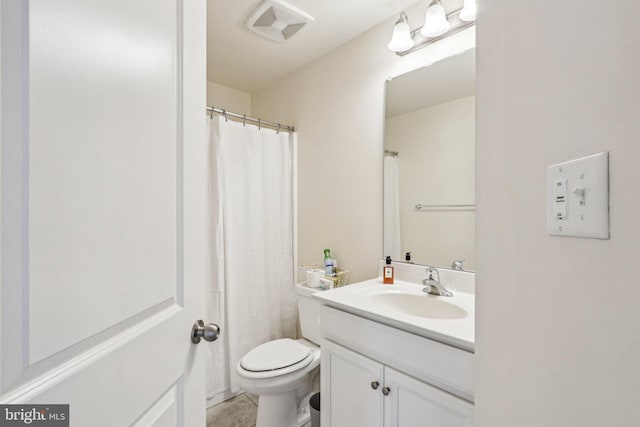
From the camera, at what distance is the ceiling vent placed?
5.46ft

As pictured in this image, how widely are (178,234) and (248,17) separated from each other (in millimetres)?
1574

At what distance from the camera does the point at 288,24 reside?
181 centimetres

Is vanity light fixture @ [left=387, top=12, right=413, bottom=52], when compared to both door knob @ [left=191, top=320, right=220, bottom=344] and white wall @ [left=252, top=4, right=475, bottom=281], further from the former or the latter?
door knob @ [left=191, top=320, right=220, bottom=344]

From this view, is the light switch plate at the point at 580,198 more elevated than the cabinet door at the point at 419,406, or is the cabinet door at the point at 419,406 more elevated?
the light switch plate at the point at 580,198

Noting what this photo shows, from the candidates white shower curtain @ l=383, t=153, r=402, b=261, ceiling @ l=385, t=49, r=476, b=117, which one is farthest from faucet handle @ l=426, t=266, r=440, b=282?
ceiling @ l=385, t=49, r=476, b=117

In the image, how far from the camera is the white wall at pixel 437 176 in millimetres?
1479

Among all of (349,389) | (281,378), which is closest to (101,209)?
(349,389)

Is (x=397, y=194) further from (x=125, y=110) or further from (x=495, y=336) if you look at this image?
(x=125, y=110)

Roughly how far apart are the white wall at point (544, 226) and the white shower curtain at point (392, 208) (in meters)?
1.09

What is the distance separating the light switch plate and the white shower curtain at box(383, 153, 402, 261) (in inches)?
50.4

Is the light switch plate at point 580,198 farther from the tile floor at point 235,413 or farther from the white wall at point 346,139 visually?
the tile floor at point 235,413

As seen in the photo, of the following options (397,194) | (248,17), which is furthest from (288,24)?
(397,194)

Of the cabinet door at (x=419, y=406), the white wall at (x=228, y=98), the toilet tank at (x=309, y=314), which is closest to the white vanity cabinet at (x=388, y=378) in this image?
the cabinet door at (x=419, y=406)

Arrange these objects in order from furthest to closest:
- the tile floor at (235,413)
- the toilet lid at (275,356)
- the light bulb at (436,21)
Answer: the tile floor at (235,413) < the toilet lid at (275,356) < the light bulb at (436,21)
